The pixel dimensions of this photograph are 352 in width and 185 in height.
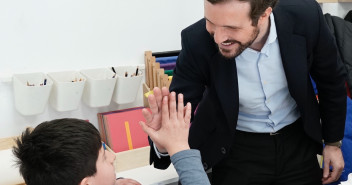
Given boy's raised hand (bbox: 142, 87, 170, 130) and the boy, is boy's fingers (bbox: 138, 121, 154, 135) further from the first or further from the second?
the boy

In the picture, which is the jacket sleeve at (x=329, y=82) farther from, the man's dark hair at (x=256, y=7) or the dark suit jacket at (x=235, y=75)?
the man's dark hair at (x=256, y=7)

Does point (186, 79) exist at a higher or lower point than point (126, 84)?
higher

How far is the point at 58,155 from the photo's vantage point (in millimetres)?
891

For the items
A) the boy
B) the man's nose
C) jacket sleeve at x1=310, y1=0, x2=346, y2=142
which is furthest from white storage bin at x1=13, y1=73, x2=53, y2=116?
jacket sleeve at x1=310, y1=0, x2=346, y2=142

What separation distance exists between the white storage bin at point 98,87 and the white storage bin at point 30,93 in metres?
0.19

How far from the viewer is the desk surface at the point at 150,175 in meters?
1.54

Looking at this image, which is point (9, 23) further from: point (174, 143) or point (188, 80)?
point (174, 143)

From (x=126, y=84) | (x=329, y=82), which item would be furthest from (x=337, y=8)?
(x=126, y=84)

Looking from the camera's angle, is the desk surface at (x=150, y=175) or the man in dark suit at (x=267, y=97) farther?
the desk surface at (x=150, y=175)

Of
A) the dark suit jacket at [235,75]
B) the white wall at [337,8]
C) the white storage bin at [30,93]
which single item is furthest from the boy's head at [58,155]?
the white wall at [337,8]

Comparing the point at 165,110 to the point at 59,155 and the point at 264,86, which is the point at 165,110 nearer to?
the point at 59,155

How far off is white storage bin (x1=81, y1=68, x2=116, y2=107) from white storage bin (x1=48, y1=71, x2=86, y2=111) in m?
0.05

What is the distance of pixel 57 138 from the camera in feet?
2.98

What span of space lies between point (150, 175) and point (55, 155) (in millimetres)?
753
